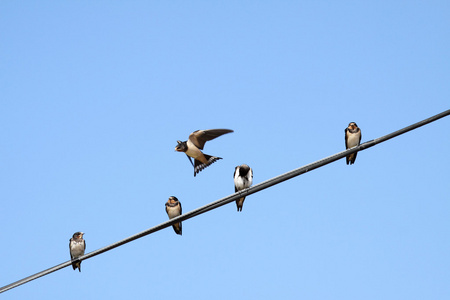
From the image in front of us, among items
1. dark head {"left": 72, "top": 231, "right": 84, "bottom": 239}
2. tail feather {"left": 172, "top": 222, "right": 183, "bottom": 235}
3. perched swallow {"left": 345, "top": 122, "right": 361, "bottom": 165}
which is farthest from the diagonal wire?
dark head {"left": 72, "top": 231, "right": 84, "bottom": 239}

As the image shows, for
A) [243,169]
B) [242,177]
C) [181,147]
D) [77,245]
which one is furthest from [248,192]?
Answer: [77,245]

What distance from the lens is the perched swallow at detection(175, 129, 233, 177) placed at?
11.9 meters

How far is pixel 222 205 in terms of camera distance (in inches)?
266

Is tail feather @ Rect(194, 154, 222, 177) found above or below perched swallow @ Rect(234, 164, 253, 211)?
above

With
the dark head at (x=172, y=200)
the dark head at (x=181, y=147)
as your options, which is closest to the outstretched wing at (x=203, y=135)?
the dark head at (x=181, y=147)

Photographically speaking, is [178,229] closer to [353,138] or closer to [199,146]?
[199,146]

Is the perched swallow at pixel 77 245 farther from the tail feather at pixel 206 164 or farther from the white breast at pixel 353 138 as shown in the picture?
the white breast at pixel 353 138

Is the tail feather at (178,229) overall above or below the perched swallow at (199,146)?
below

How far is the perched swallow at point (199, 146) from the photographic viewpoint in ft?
39.1

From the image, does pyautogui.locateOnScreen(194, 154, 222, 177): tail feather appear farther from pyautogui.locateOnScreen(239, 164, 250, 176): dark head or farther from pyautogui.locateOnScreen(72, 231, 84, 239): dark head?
pyautogui.locateOnScreen(72, 231, 84, 239): dark head

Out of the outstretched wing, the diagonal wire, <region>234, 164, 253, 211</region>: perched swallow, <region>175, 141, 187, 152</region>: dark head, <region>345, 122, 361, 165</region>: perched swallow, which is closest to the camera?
the diagonal wire

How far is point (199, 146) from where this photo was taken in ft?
40.0

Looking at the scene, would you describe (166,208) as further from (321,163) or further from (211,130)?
(321,163)

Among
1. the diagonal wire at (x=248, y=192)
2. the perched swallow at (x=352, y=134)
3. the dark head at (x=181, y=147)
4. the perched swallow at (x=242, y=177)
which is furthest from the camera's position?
the perched swallow at (x=352, y=134)
